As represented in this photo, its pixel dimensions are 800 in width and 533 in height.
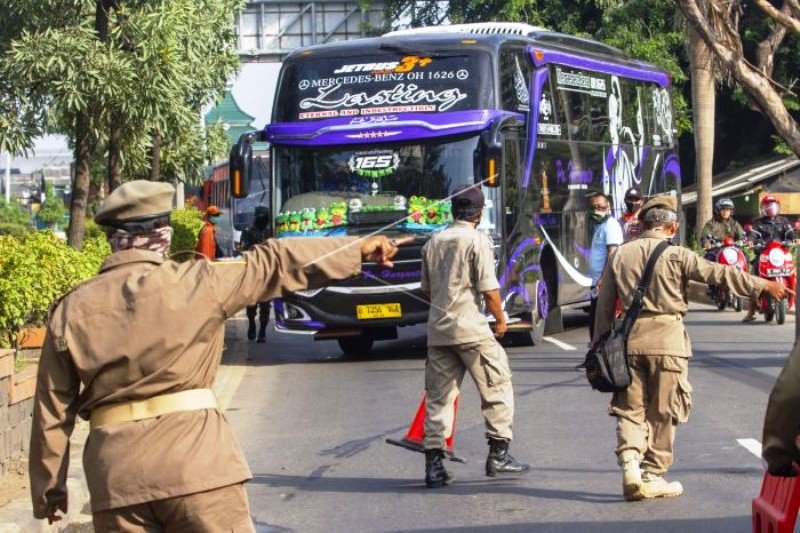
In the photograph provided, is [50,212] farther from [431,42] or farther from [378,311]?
[378,311]

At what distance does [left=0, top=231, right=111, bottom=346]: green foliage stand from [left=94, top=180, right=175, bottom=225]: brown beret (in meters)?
5.48

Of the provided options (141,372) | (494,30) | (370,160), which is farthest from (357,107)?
(141,372)

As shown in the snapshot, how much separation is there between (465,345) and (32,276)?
3.68 metres

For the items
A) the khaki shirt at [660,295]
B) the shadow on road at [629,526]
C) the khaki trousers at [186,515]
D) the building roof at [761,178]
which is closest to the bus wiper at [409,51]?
the khaki shirt at [660,295]

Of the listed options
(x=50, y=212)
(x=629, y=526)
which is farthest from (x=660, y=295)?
(x=50, y=212)

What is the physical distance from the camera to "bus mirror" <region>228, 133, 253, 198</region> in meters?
17.2

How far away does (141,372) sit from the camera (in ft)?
14.9

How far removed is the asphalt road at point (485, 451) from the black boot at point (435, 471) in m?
0.10

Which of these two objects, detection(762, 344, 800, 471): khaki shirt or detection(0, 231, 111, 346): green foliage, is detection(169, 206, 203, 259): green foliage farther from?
detection(762, 344, 800, 471): khaki shirt

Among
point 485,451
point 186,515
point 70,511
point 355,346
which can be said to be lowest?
point 355,346

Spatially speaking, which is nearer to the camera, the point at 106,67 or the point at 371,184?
the point at 106,67

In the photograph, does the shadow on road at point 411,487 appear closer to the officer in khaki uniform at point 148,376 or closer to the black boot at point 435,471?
the black boot at point 435,471

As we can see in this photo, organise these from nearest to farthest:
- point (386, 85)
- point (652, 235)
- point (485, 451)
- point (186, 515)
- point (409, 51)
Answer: point (186, 515) < point (652, 235) < point (485, 451) < point (386, 85) < point (409, 51)

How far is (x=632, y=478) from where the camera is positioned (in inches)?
326
